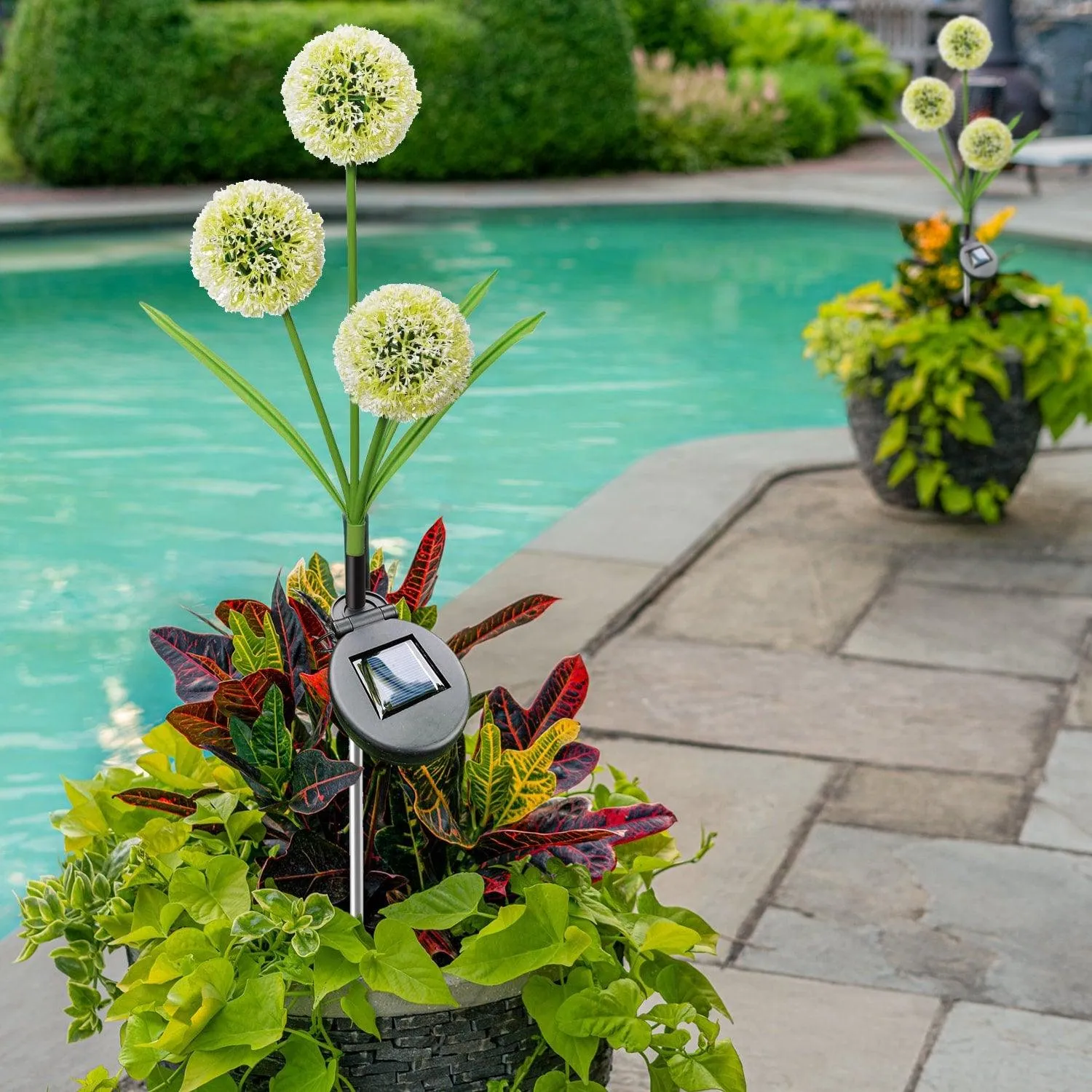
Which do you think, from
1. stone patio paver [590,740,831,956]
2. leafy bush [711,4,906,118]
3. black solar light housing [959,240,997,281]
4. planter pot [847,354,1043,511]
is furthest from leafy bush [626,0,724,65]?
stone patio paver [590,740,831,956]

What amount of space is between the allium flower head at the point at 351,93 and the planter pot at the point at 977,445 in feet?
12.1

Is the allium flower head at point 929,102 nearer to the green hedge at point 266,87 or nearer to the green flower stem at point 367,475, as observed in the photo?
the green flower stem at point 367,475

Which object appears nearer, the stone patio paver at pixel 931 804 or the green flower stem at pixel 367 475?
the green flower stem at pixel 367 475

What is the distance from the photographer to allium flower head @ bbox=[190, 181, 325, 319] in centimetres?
157

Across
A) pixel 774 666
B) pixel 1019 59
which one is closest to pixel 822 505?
pixel 774 666

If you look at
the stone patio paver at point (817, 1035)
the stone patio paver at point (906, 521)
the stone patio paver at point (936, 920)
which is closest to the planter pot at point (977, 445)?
the stone patio paver at point (906, 521)

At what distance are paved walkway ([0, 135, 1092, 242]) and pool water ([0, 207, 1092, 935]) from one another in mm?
204

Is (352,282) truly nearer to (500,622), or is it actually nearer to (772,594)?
(500,622)

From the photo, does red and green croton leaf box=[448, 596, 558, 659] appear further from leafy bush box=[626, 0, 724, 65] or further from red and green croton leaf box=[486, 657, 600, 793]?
leafy bush box=[626, 0, 724, 65]

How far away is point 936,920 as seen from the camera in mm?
2818

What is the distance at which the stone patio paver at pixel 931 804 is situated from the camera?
3.18m

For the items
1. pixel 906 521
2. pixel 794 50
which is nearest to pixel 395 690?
pixel 906 521

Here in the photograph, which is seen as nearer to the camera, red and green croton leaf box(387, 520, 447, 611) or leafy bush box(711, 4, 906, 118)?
red and green croton leaf box(387, 520, 447, 611)

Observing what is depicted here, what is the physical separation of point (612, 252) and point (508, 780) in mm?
11209
